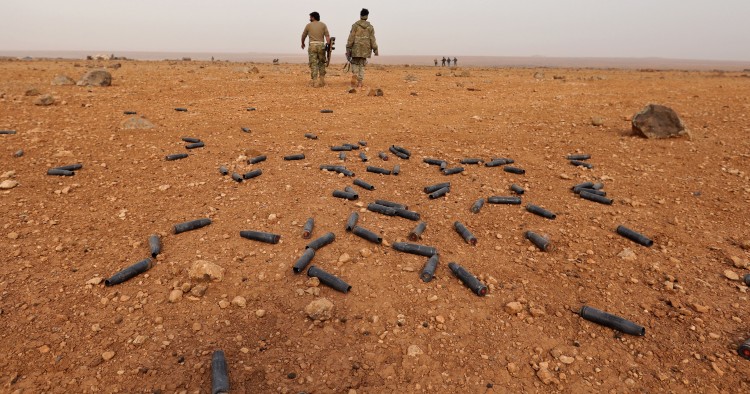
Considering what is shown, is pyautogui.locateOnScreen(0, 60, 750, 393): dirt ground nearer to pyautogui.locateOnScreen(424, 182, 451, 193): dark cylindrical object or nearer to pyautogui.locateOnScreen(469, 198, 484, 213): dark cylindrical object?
pyautogui.locateOnScreen(469, 198, 484, 213): dark cylindrical object

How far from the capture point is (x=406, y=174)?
8.32m

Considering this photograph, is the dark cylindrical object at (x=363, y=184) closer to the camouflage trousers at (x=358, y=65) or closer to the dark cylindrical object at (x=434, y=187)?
the dark cylindrical object at (x=434, y=187)

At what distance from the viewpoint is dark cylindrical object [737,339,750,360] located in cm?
374

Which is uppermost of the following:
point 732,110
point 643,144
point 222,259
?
point 732,110

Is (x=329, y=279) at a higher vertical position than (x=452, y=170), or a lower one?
lower

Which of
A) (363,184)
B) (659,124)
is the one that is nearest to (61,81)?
(363,184)

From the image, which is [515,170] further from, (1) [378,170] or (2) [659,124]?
(2) [659,124]

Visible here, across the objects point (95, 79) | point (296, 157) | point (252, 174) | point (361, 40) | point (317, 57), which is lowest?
point (252, 174)

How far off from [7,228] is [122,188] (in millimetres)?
1740

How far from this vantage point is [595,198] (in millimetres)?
7129

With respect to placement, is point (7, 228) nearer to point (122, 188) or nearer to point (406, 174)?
point (122, 188)

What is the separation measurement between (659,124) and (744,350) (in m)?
8.41

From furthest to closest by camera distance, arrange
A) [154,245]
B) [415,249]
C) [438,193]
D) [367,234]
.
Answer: [438,193]
[367,234]
[415,249]
[154,245]

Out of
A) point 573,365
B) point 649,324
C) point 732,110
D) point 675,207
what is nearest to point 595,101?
point 732,110
